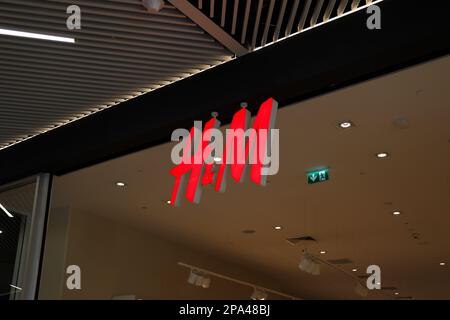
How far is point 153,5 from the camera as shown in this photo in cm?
369

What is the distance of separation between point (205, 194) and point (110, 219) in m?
2.17

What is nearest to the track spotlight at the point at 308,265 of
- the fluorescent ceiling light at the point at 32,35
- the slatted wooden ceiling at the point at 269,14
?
the slatted wooden ceiling at the point at 269,14

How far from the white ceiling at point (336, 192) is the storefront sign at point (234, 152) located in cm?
107

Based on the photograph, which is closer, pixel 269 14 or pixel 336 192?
pixel 269 14

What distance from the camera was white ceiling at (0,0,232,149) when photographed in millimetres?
3947

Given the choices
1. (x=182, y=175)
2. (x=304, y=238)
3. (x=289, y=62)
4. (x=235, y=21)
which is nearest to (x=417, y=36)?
(x=289, y=62)

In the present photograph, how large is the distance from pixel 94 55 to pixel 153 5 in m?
0.89

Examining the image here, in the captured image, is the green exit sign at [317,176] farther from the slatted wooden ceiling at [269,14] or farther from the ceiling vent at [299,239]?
the ceiling vent at [299,239]

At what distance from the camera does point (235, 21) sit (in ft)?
12.8

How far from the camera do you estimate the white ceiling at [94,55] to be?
3.95 metres

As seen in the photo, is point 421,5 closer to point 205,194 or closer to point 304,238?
point 205,194

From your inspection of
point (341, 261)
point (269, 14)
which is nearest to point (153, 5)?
point (269, 14)

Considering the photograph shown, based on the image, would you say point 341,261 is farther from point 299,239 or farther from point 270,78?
point 270,78

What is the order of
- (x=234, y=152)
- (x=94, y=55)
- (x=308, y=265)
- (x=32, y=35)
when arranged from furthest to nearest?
(x=308, y=265), (x=94, y=55), (x=32, y=35), (x=234, y=152)
